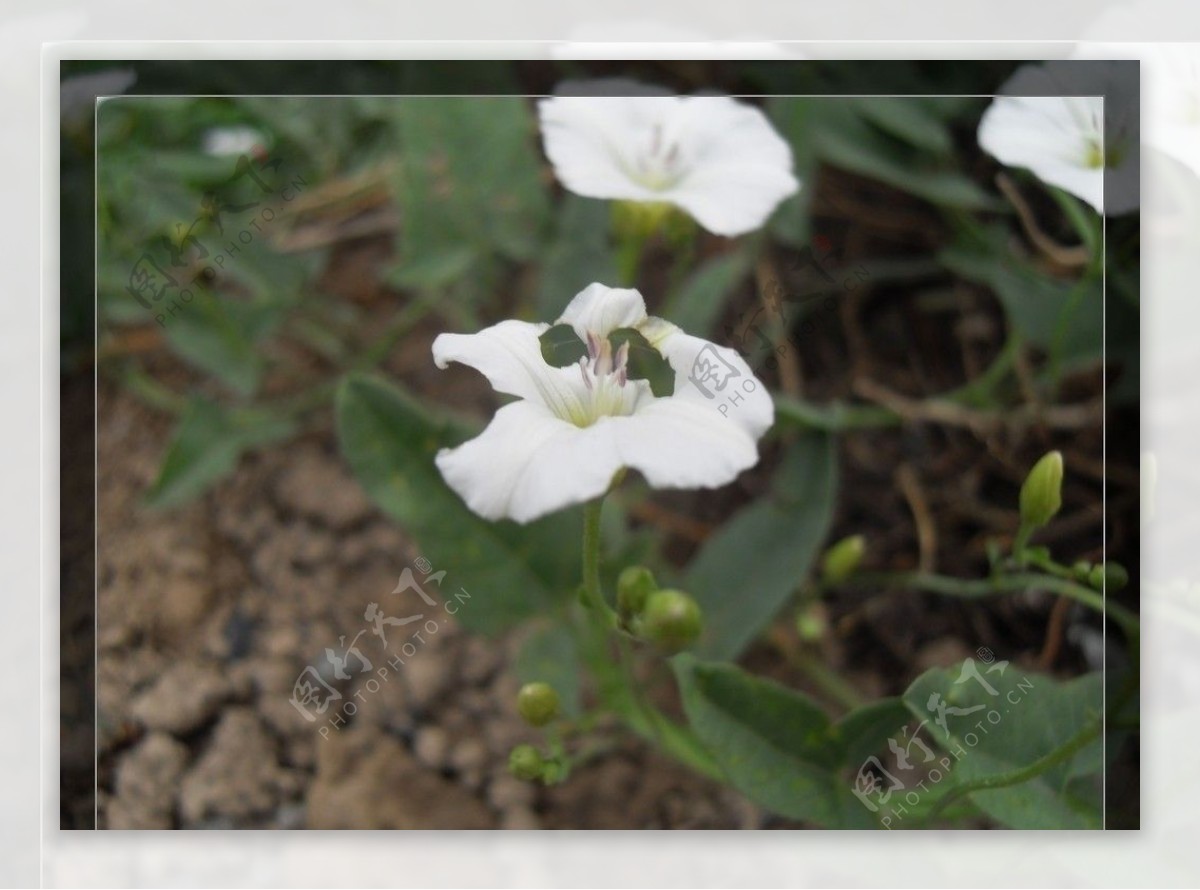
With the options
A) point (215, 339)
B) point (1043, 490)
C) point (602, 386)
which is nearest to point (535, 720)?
point (602, 386)

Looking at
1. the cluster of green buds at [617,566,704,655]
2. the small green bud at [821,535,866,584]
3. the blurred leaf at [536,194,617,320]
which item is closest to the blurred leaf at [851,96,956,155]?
the blurred leaf at [536,194,617,320]

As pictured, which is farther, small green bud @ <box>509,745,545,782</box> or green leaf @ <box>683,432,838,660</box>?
green leaf @ <box>683,432,838,660</box>

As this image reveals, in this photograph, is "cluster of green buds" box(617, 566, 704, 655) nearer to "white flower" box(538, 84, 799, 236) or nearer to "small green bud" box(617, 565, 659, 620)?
"small green bud" box(617, 565, 659, 620)

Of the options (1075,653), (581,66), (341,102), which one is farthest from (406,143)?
(1075,653)

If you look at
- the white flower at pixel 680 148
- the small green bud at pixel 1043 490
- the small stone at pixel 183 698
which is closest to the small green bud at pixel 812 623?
the small green bud at pixel 1043 490

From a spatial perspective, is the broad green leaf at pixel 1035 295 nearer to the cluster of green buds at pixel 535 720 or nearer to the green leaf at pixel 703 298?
the green leaf at pixel 703 298
